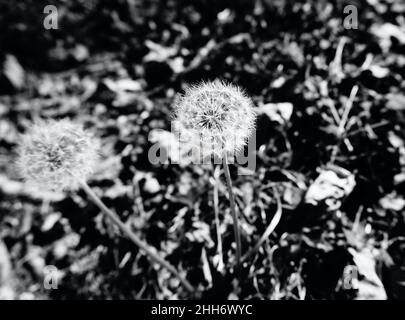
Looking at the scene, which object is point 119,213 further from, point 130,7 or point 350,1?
point 350,1

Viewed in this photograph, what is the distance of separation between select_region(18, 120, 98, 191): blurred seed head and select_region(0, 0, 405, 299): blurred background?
604mm

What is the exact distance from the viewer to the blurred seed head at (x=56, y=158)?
1625mm

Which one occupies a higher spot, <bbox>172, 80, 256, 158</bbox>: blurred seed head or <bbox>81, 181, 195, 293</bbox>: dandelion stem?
<bbox>172, 80, 256, 158</bbox>: blurred seed head

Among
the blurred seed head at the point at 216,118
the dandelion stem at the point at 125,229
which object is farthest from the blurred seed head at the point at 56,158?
the blurred seed head at the point at 216,118

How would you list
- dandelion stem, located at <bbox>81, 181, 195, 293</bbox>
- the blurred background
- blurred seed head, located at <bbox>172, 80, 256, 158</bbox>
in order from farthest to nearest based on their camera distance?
the blurred background
dandelion stem, located at <bbox>81, 181, 195, 293</bbox>
blurred seed head, located at <bbox>172, 80, 256, 158</bbox>

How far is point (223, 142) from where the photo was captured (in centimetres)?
146

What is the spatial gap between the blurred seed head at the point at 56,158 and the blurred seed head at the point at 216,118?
0.56m

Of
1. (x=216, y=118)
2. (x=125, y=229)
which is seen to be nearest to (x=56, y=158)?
(x=125, y=229)

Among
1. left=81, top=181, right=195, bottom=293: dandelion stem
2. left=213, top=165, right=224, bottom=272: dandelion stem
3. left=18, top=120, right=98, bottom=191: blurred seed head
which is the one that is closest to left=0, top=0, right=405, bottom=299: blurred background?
left=213, top=165, right=224, bottom=272: dandelion stem

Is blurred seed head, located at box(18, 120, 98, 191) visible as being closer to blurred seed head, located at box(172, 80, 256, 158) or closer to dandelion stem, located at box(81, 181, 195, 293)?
dandelion stem, located at box(81, 181, 195, 293)

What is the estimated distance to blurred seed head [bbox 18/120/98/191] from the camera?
1.62 meters

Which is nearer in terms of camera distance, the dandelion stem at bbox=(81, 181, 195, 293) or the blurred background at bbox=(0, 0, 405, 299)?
the dandelion stem at bbox=(81, 181, 195, 293)

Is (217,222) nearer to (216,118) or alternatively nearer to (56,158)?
(216,118)

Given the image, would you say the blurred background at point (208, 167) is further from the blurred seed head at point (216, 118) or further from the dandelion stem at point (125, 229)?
the blurred seed head at point (216, 118)
